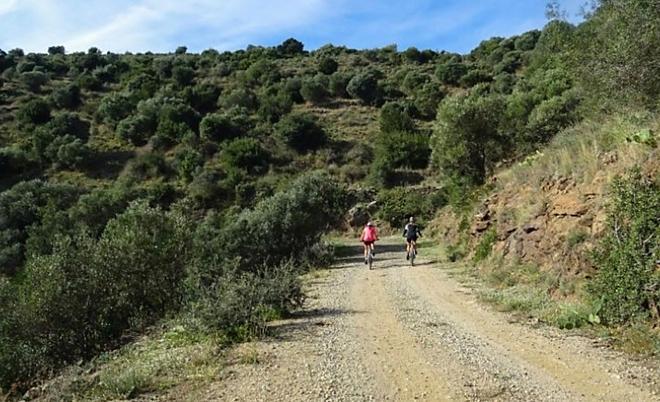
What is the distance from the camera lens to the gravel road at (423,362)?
6918 millimetres

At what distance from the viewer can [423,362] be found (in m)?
8.15

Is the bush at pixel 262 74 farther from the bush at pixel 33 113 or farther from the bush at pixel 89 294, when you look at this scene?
the bush at pixel 89 294

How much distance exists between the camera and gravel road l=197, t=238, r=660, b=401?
22.7 ft

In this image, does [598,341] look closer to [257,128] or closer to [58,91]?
[257,128]

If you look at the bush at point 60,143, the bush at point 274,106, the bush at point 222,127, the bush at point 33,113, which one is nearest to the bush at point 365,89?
the bush at point 274,106

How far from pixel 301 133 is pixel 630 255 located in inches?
1729

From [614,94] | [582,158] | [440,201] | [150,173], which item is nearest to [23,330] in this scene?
[582,158]

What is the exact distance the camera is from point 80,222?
3077 centimetres

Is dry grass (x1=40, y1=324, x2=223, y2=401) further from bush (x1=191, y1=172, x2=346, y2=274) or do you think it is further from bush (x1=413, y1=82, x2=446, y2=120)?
bush (x1=413, y1=82, x2=446, y2=120)

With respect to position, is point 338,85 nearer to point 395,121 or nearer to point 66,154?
point 395,121

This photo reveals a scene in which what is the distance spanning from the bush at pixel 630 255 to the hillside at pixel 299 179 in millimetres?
33

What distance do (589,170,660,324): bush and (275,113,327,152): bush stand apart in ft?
139

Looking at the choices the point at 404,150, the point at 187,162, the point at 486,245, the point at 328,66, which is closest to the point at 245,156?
the point at 187,162

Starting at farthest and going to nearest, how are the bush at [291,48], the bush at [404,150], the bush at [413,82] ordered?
the bush at [291,48], the bush at [413,82], the bush at [404,150]
